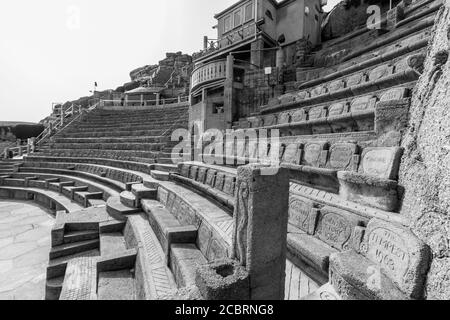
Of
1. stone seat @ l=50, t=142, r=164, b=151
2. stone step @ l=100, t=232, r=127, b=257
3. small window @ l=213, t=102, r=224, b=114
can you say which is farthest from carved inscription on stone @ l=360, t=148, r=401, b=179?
stone seat @ l=50, t=142, r=164, b=151

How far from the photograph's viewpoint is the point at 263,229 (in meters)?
1.72

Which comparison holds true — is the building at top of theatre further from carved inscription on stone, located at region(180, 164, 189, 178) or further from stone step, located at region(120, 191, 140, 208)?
stone step, located at region(120, 191, 140, 208)

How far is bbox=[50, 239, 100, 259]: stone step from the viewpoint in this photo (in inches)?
159

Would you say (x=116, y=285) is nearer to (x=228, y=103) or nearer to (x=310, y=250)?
(x=310, y=250)

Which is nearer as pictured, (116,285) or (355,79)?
(116,285)

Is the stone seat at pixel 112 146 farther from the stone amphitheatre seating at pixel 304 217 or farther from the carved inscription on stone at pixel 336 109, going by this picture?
the carved inscription on stone at pixel 336 109

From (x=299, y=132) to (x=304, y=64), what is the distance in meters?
8.12

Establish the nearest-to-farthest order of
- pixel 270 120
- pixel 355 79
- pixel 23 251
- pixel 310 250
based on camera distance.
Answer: pixel 310 250 < pixel 23 251 < pixel 355 79 < pixel 270 120

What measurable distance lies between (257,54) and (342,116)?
32.4 ft

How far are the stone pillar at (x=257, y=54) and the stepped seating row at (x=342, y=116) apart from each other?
22.0 ft

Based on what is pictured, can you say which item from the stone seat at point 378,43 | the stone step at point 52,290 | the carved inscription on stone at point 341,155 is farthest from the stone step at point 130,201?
the stone seat at point 378,43

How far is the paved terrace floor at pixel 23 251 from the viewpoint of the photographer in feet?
12.0

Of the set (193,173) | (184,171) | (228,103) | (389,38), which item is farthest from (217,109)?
(389,38)
